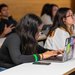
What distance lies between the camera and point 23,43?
286 cm

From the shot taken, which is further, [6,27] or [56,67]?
[6,27]

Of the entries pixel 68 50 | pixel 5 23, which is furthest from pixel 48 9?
pixel 68 50

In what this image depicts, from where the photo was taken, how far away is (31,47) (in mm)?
2932

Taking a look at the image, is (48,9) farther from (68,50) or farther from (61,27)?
(68,50)

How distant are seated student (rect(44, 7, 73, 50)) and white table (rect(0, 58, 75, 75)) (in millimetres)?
915

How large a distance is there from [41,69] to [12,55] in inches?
15.4

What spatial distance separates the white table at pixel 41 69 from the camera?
7.87 feet

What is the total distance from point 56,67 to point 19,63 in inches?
16.1

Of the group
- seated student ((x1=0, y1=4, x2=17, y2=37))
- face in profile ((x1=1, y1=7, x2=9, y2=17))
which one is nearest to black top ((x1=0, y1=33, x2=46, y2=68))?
seated student ((x1=0, y1=4, x2=17, y2=37))

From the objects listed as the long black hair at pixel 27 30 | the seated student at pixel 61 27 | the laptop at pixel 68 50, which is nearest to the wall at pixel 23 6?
the seated student at pixel 61 27

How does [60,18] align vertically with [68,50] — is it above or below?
above

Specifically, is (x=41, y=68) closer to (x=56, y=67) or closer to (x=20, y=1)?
(x=56, y=67)

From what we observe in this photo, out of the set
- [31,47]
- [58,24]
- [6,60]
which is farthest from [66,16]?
[6,60]

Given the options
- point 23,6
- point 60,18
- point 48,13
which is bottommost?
point 48,13
